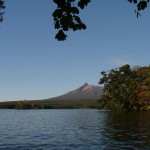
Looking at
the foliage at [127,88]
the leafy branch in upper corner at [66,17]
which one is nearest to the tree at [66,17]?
the leafy branch in upper corner at [66,17]

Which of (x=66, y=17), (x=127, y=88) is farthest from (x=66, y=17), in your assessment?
(x=127, y=88)

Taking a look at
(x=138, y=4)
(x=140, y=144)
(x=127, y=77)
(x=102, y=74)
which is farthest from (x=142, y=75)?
(x=138, y=4)

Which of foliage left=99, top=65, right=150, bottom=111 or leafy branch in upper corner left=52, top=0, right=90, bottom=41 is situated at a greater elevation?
foliage left=99, top=65, right=150, bottom=111

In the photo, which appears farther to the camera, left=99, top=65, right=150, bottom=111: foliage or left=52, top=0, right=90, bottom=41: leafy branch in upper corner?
left=99, top=65, right=150, bottom=111: foliage

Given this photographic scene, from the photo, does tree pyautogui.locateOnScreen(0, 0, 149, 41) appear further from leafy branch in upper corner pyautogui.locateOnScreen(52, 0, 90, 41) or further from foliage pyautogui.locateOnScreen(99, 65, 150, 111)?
foliage pyautogui.locateOnScreen(99, 65, 150, 111)

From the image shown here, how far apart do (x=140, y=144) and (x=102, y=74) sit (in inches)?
3656

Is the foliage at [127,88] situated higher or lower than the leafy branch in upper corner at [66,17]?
higher

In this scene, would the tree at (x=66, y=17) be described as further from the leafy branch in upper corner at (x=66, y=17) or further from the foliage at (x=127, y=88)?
the foliage at (x=127, y=88)

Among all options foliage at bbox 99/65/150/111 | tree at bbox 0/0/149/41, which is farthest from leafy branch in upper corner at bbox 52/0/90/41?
foliage at bbox 99/65/150/111

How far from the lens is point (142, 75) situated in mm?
117875

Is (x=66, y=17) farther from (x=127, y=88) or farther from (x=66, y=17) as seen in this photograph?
(x=127, y=88)

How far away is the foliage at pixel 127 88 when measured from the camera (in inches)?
4372

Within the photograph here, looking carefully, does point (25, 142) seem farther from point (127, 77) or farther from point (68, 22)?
point (127, 77)

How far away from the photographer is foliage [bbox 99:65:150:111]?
111 m
